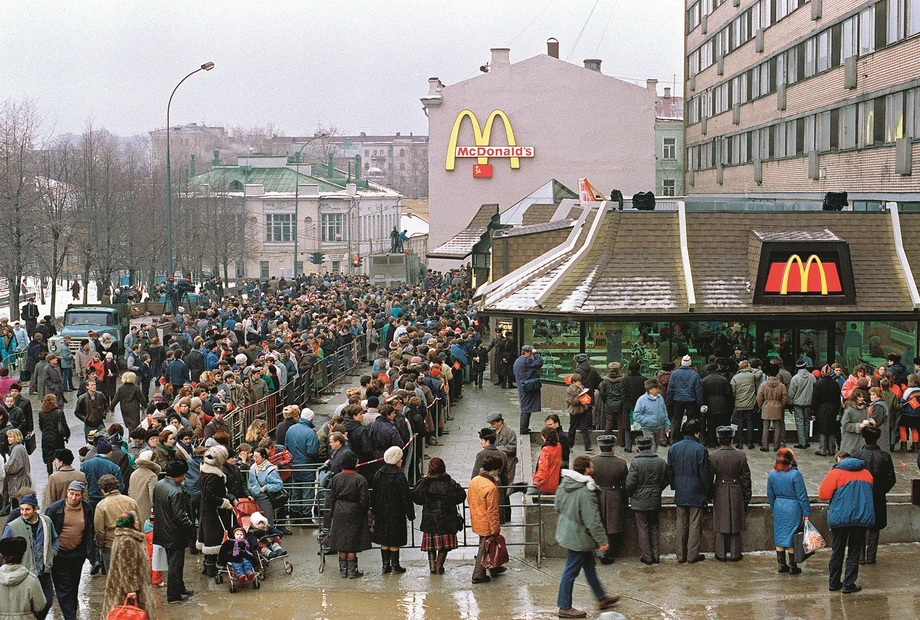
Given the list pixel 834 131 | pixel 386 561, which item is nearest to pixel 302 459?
pixel 386 561

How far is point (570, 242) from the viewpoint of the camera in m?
24.6

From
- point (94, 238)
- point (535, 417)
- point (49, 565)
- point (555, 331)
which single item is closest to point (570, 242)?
point (555, 331)

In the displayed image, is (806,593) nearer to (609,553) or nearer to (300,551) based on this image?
(609,553)

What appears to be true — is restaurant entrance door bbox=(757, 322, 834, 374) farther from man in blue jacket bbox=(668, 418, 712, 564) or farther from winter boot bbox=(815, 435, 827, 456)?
man in blue jacket bbox=(668, 418, 712, 564)

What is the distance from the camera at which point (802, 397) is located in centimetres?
1720

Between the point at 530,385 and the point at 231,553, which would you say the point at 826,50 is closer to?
the point at 530,385

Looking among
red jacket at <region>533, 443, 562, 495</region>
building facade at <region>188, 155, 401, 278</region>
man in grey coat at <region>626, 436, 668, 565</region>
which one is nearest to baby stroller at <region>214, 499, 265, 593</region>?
red jacket at <region>533, 443, 562, 495</region>

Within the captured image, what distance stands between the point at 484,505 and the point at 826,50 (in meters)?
33.9

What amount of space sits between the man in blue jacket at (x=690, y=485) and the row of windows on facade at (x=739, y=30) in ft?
118

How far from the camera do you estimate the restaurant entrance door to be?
2175cm

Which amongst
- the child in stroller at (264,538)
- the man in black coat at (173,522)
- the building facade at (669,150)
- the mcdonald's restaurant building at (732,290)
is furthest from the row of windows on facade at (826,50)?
the man in black coat at (173,522)

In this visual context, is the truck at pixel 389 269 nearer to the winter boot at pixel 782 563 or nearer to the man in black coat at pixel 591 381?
the man in black coat at pixel 591 381

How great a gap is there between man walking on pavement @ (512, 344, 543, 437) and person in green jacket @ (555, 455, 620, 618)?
793 cm

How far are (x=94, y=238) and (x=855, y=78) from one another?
106ft
